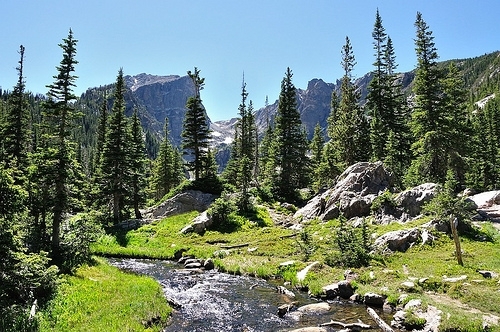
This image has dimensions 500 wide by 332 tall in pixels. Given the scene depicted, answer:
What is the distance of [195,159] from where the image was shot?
56.5 meters

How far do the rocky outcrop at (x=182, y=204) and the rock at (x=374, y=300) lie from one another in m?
33.2

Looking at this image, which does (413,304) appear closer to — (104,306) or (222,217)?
(104,306)

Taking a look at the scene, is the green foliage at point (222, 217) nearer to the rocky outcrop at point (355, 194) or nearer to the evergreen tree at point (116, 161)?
the rocky outcrop at point (355, 194)

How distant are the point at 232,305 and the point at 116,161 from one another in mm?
34592

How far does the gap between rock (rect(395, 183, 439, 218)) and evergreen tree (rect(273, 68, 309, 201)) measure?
22918mm

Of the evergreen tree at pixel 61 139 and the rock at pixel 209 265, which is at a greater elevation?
the evergreen tree at pixel 61 139

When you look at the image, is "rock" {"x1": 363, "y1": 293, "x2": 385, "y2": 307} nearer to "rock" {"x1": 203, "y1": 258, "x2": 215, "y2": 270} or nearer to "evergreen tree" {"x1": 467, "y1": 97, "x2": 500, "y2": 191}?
"rock" {"x1": 203, "y1": 258, "x2": 215, "y2": 270}

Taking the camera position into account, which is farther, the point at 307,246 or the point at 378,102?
the point at 378,102

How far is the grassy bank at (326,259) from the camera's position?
61.5 ft

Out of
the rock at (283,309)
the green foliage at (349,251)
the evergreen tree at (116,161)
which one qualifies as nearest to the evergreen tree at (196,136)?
the evergreen tree at (116,161)

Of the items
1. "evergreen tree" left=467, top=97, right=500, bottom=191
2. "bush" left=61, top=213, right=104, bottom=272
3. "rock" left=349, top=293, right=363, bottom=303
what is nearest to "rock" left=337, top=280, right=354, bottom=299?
"rock" left=349, top=293, right=363, bottom=303

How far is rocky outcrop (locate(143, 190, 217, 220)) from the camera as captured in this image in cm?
5038

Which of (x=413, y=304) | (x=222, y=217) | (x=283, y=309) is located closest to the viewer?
(x=413, y=304)

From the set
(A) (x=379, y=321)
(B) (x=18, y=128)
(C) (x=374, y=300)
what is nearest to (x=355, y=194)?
(C) (x=374, y=300)
